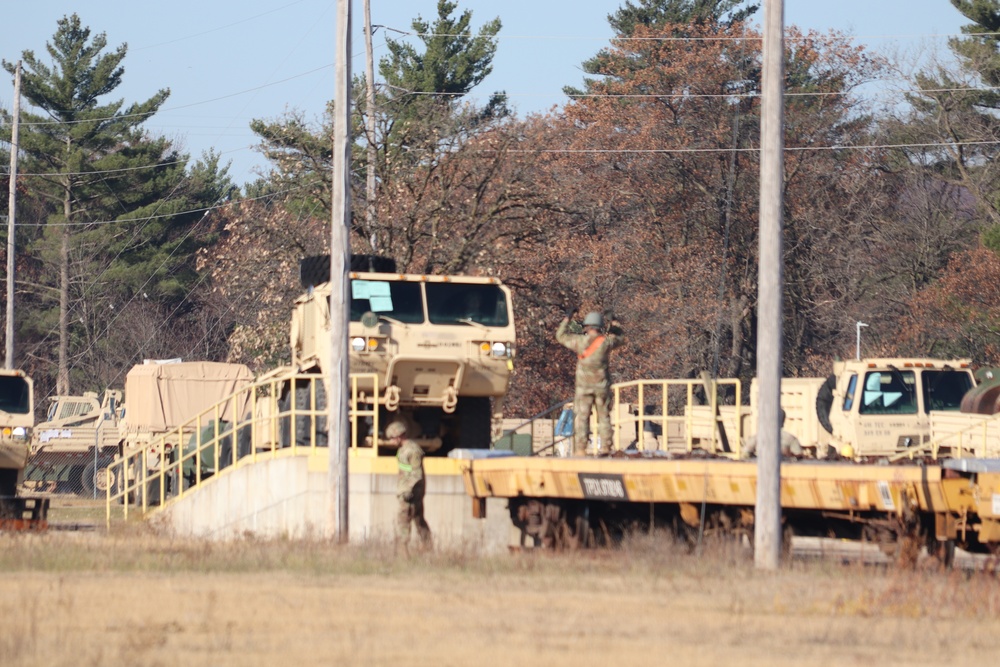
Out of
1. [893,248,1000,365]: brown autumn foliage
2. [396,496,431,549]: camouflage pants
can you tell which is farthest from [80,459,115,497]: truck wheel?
[893,248,1000,365]: brown autumn foliage

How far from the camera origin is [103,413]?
36969 mm

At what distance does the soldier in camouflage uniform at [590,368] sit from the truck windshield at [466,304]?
2.82 metres

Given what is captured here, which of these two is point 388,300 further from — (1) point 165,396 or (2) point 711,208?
(2) point 711,208

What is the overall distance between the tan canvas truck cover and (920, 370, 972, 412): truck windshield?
15.7 m

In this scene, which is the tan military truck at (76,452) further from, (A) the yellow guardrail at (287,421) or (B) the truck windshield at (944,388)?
(B) the truck windshield at (944,388)

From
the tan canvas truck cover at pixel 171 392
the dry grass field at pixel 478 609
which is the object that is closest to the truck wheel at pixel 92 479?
the tan canvas truck cover at pixel 171 392

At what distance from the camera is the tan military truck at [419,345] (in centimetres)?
2044

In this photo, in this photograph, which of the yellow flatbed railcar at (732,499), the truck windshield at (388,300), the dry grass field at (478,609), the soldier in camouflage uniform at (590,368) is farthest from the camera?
the truck windshield at (388,300)

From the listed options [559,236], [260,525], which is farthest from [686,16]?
[260,525]

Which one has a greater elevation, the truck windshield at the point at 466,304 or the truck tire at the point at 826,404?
the truck windshield at the point at 466,304

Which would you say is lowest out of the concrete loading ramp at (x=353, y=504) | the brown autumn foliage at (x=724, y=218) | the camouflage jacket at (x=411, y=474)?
the concrete loading ramp at (x=353, y=504)

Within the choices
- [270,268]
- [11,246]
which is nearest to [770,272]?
[270,268]

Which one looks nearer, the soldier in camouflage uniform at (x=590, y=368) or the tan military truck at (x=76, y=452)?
the soldier in camouflage uniform at (x=590, y=368)

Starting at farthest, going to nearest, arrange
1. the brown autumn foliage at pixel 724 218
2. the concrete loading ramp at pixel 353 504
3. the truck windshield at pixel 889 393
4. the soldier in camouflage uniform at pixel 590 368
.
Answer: the brown autumn foliage at pixel 724 218 < the truck windshield at pixel 889 393 < the soldier in camouflage uniform at pixel 590 368 < the concrete loading ramp at pixel 353 504
